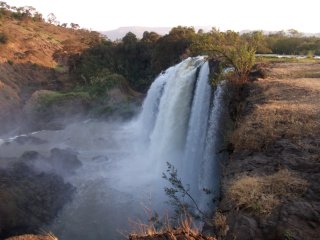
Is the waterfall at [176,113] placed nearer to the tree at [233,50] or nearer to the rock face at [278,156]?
the tree at [233,50]

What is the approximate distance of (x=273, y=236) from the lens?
5922 mm

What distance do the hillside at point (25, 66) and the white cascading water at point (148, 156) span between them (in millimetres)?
8575

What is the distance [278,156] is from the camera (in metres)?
8.28

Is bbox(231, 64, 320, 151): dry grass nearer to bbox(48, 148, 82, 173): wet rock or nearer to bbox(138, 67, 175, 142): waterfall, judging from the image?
bbox(138, 67, 175, 142): waterfall

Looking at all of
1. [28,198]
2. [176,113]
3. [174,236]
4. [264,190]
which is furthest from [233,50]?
[174,236]

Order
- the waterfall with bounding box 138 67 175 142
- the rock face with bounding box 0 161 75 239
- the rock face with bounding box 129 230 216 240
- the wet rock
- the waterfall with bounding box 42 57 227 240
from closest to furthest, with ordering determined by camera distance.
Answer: the rock face with bounding box 129 230 216 240 → the waterfall with bounding box 42 57 227 240 → the rock face with bounding box 0 161 75 239 → the wet rock → the waterfall with bounding box 138 67 175 142

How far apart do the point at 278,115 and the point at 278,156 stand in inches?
83.0

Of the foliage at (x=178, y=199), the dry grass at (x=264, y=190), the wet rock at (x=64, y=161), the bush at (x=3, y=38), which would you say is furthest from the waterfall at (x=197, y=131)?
the bush at (x=3, y=38)

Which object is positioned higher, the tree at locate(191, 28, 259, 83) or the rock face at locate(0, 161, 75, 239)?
the tree at locate(191, 28, 259, 83)

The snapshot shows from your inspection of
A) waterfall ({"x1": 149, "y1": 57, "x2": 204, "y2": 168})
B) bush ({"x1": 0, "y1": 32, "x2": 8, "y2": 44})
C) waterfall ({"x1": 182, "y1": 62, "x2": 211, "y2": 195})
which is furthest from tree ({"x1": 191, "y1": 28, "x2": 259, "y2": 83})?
bush ({"x1": 0, "y1": 32, "x2": 8, "y2": 44})

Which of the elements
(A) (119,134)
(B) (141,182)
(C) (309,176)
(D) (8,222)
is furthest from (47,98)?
(C) (309,176)

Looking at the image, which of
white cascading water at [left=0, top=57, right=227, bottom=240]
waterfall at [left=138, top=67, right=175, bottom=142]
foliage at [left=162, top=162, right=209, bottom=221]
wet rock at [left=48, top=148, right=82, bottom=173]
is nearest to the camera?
foliage at [left=162, top=162, right=209, bottom=221]

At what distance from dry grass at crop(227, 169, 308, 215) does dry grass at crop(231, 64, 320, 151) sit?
1580 mm

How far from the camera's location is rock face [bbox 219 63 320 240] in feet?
20.0
